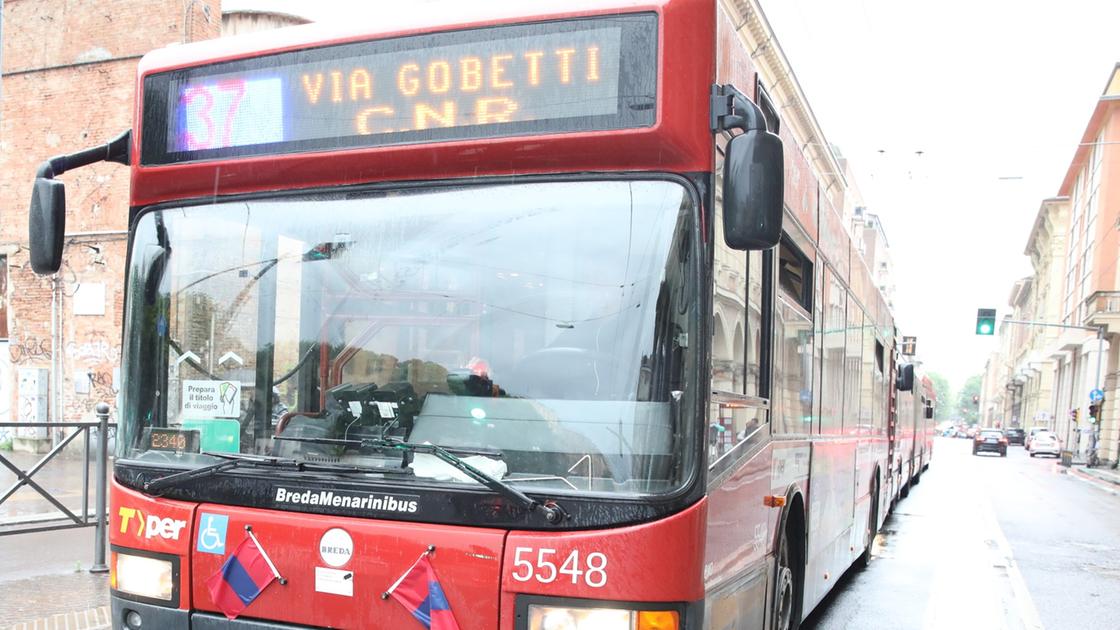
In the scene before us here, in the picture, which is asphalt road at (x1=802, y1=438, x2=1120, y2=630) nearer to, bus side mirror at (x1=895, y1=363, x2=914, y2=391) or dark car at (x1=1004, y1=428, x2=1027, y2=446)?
bus side mirror at (x1=895, y1=363, x2=914, y2=391)

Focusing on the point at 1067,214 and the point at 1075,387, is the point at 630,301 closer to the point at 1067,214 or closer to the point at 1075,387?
the point at 1075,387

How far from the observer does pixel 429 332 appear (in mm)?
3449

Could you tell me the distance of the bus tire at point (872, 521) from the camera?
1012cm

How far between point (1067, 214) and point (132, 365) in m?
89.7

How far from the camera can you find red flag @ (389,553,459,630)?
321cm

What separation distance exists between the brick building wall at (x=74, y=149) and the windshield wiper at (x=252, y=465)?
16.7m

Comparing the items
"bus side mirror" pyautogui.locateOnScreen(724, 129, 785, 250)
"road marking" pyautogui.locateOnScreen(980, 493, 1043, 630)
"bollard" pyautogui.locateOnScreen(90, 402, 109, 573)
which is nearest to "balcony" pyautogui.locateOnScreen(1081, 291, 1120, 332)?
"road marking" pyautogui.locateOnScreen(980, 493, 1043, 630)

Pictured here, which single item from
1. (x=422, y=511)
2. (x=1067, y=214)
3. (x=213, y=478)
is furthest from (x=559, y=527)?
(x=1067, y=214)

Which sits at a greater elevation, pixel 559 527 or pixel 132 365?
pixel 132 365

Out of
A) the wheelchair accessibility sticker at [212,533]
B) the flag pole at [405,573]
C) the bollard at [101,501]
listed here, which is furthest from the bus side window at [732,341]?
the bollard at [101,501]

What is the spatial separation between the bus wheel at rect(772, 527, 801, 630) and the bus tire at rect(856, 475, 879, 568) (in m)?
4.71

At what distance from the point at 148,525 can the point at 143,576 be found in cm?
20

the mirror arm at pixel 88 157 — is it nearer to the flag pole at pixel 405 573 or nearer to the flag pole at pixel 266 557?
the flag pole at pixel 266 557

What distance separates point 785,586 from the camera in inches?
203
